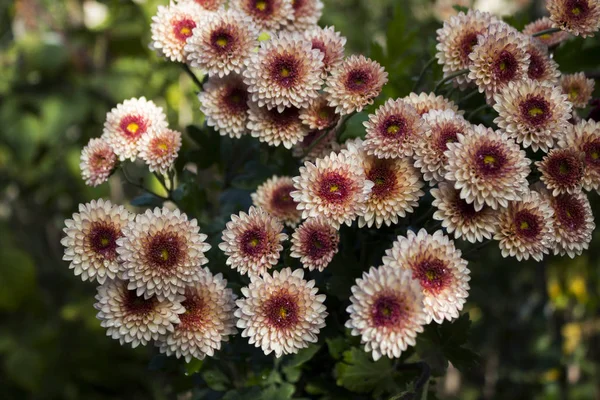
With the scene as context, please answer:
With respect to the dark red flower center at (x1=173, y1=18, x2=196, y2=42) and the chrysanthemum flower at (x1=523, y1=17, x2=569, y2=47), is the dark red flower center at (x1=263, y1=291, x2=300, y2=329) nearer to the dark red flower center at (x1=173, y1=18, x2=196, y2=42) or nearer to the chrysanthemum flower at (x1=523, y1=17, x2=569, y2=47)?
the dark red flower center at (x1=173, y1=18, x2=196, y2=42)

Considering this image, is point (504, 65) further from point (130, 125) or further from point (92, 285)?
point (92, 285)

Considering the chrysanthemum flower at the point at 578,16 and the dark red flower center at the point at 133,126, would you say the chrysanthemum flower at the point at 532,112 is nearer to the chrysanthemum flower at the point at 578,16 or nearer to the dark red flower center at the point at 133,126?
the chrysanthemum flower at the point at 578,16

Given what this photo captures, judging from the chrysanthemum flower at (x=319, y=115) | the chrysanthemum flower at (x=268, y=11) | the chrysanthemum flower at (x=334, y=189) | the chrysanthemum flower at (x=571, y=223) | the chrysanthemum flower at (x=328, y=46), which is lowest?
the chrysanthemum flower at (x=334, y=189)

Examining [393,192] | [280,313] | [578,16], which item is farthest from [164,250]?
[578,16]

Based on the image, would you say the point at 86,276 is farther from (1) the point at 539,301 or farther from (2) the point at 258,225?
(1) the point at 539,301

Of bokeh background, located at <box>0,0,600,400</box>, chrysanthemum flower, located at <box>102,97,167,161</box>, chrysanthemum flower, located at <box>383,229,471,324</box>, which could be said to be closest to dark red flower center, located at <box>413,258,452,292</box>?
chrysanthemum flower, located at <box>383,229,471,324</box>

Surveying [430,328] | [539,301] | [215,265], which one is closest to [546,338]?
[539,301]

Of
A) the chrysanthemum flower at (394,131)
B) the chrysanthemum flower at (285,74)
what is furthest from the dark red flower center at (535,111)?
the chrysanthemum flower at (285,74)
